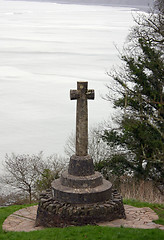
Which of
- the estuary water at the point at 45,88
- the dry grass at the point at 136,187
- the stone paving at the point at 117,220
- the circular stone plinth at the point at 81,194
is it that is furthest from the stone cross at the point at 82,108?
the estuary water at the point at 45,88

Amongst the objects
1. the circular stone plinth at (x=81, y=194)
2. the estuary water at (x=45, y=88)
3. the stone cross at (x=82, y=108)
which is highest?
the estuary water at (x=45, y=88)

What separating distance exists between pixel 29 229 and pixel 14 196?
14861 mm

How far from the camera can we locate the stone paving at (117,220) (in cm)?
1179

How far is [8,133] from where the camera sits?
3656cm

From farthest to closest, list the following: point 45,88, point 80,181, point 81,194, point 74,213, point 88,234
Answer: point 45,88 < point 80,181 < point 81,194 < point 74,213 < point 88,234

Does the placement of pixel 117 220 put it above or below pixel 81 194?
below

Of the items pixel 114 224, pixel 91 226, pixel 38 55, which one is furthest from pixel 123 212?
pixel 38 55

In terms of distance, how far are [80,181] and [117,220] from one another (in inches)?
66.6

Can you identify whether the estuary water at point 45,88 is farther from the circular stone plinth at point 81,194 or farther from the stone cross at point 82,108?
the circular stone plinth at point 81,194

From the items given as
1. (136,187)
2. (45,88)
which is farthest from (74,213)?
(45,88)

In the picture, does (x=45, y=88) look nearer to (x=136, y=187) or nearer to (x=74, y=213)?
(x=136, y=187)

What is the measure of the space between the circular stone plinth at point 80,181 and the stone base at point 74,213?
0.61 m

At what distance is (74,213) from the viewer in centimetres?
1162

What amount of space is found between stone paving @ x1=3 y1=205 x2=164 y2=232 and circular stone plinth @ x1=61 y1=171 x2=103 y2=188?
4.10ft
